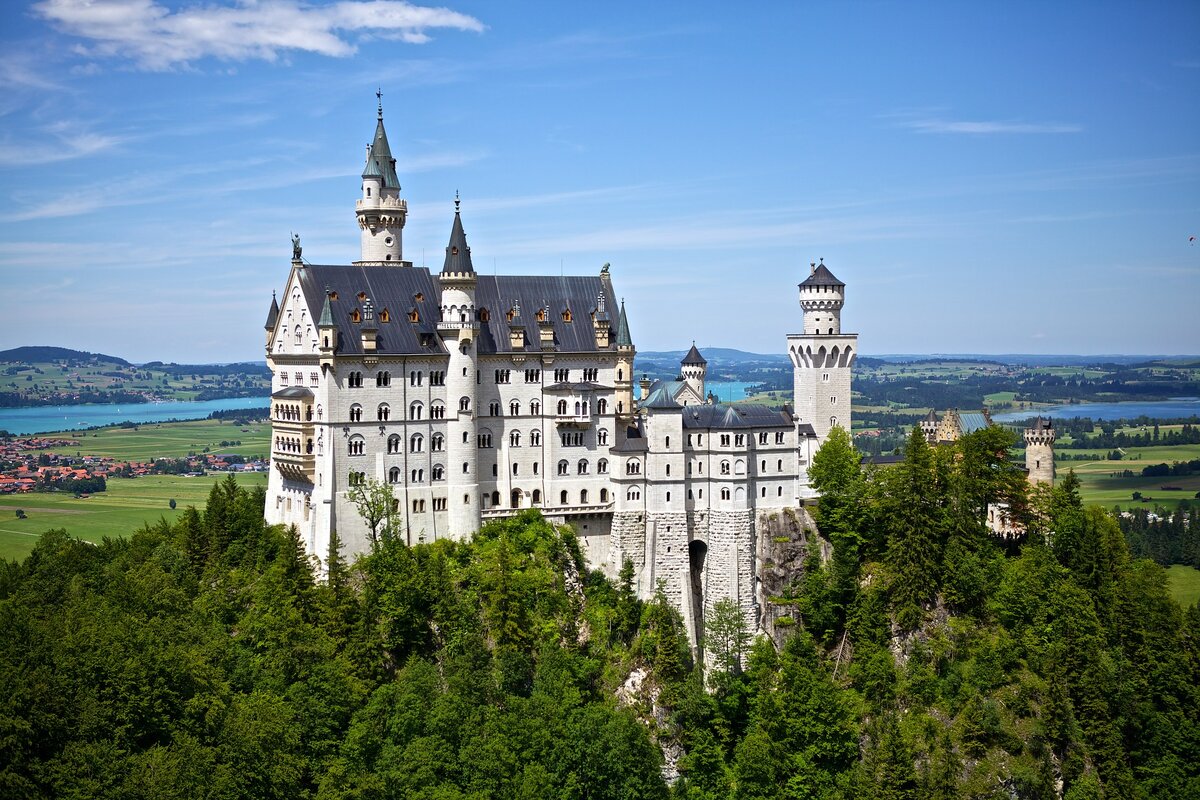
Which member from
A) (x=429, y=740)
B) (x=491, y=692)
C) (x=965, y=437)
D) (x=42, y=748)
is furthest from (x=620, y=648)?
(x=42, y=748)

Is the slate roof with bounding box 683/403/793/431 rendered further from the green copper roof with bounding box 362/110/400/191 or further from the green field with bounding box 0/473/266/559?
the green field with bounding box 0/473/266/559

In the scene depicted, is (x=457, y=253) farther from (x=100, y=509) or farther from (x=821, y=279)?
(x=100, y=509)

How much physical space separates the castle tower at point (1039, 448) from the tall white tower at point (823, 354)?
14.0 metres

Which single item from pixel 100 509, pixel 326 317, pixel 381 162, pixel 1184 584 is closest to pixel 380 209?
pixel 381 162

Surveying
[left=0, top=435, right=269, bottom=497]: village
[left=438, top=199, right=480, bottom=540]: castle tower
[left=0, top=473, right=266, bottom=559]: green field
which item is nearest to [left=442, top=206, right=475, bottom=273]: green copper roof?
[left=438, top=199, right=480, bottom=540]: castle tower

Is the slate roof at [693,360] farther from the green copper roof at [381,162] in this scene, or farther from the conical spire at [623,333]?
the green copper roof at [381,162]

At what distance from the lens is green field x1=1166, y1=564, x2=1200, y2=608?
120 metres

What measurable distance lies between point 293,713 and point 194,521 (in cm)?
2448

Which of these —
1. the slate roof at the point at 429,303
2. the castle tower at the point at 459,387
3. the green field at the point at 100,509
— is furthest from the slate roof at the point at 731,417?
the green field at the point at 100,509

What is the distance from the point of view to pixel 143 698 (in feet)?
212

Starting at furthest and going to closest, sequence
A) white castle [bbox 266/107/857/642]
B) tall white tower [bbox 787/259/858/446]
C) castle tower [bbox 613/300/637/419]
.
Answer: tall white tower [bbox 787/259/858/446] < castle tower [bbox 613/300/637/419] < white castle [bbox 266/107/857/642]

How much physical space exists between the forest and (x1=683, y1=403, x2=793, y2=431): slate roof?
5250 mm

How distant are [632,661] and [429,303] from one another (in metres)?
28.6

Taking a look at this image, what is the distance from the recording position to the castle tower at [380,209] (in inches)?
3701
